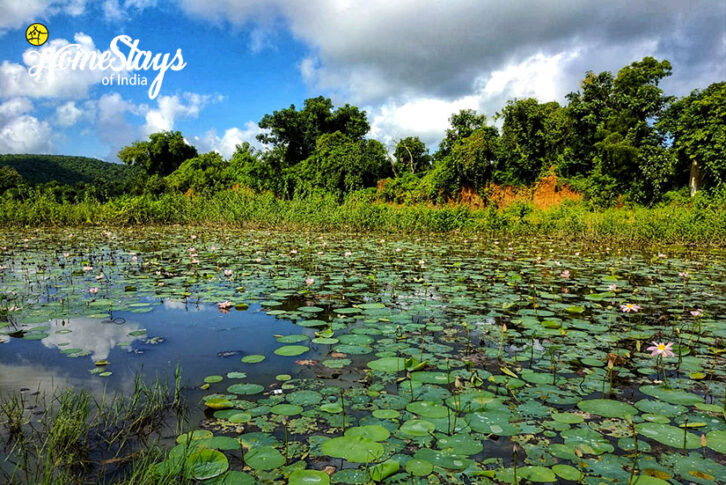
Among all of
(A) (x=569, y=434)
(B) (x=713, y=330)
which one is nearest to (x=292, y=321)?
(A) (x=569, y=434)

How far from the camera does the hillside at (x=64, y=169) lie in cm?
4138

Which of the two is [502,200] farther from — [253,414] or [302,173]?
[253,414]

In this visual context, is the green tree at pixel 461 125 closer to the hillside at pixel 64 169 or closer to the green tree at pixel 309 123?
the green tree at pixel 309 123

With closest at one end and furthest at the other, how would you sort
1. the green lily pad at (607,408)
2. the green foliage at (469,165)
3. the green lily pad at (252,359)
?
1. the green lily pad at (607,408)
2. the green lily pad at (252,359)
3. the green foliage at (469,165)

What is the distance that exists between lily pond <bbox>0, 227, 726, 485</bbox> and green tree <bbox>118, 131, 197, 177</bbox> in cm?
3316

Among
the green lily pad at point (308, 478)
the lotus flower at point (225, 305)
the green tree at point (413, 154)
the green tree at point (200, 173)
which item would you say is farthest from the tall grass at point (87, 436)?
the green tree at point (200, 173)

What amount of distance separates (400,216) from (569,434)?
11.2m

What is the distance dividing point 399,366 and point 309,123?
25.0 metres

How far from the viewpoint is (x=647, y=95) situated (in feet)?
48.5

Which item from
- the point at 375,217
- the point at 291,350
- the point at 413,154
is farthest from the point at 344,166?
the point at 291,350

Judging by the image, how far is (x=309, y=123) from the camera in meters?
25.8

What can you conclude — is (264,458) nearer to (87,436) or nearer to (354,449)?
(354,449)

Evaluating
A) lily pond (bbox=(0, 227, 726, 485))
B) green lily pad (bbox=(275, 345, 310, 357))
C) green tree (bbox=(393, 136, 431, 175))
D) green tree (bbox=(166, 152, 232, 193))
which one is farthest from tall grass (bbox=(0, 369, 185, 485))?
green tree (bbox=(166, 152, 232, 193))

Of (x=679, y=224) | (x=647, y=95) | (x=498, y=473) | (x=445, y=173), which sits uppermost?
(x=647, y=95)
